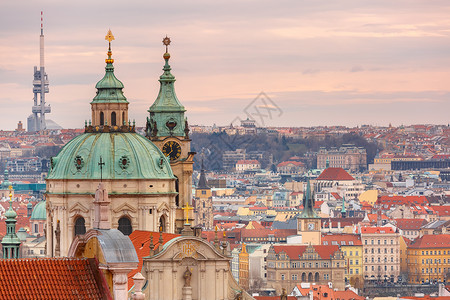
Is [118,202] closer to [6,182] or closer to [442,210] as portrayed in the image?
[6,182]

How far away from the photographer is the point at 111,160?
150ft

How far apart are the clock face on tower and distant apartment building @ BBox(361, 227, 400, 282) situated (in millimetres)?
82676

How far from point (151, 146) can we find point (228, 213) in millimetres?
124449

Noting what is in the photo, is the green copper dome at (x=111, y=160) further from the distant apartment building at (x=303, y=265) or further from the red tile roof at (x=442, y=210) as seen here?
the red tile roof at (x=442, y=210)

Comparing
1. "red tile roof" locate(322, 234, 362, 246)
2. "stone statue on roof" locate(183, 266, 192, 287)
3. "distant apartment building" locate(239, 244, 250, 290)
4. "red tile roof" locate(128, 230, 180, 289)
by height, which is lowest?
"distant apartment building" locate(239, 244, 250, 290)

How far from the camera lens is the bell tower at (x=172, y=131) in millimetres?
49969

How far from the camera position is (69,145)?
46969 mm

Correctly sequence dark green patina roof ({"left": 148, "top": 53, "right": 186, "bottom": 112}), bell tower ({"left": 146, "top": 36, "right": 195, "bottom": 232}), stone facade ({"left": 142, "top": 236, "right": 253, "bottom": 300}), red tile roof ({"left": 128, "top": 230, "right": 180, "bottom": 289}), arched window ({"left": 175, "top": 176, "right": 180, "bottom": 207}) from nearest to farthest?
stone facade ({"left": 142, "top": 236, "right": 253, "bottom": 300}), red tile roof ({"left": 128, "top": 230, "right": 180, "bottom": 289}), arched window ({"left": 175, "top": 176, "right": 180, "bottom": 207}), bell tower ({"left": 146, "top": 36, "right": 195, "bottom": 232}), dark green patina roof ({"left": 148, "top": 53, "right": 186, "bottom": 112})

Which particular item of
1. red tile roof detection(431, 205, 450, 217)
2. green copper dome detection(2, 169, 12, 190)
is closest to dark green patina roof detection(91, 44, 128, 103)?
green copper dome detection(2, 169, 12, 190)

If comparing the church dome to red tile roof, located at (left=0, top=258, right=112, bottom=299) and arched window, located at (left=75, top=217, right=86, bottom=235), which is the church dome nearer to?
arched window, located at (left=75, top=217, right=86, bottom=235)

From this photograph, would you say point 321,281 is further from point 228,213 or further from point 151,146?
point 151,146

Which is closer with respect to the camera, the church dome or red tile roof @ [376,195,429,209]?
the church dome

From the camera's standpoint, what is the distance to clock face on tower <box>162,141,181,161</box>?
50.5 metres

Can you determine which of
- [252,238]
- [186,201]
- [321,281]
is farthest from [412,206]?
[186,201]
